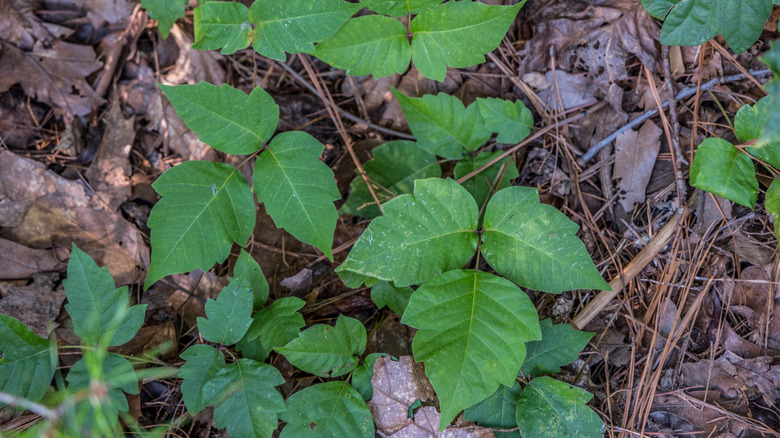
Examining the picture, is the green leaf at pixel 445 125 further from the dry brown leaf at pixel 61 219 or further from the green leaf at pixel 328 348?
the dry brown leaf at pixel 61 219

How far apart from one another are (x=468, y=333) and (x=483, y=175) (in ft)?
2.73

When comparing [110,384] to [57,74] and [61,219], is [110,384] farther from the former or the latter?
[57,74]

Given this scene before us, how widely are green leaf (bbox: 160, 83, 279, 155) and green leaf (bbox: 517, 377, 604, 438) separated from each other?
1.62 m

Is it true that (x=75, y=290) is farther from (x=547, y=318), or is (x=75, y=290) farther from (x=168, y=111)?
(x=547, y=318)

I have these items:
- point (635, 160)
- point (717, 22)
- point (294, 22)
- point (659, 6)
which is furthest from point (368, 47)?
point (717, 22)

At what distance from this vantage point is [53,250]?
2.35 metres

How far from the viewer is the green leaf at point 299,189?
6.47 ft

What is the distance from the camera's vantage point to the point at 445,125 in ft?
7.44

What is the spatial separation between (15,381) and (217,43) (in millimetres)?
1629

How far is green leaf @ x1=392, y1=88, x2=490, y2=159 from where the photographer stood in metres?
2.26

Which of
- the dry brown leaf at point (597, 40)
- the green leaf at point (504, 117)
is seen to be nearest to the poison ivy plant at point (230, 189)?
the green leaf at point (504, 117)

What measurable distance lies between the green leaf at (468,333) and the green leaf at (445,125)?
0.70m

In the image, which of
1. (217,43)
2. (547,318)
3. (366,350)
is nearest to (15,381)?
(366,350)

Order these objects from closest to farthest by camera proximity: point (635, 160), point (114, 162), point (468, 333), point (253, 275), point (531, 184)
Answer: point (468, 333)
point (253, 275)
point (635, 160)
point (531, 184)
point (114, 162)
